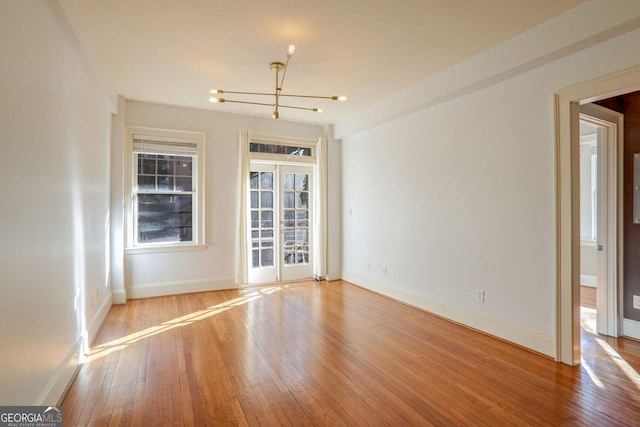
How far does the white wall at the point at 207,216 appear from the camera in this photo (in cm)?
496

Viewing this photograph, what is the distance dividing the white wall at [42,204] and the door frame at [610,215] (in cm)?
471

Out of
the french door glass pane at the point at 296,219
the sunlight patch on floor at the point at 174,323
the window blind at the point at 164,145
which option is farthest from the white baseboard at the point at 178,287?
the window blind at the point at 164,145

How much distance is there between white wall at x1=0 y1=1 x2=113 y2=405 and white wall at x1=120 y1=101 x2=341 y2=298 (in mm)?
1678

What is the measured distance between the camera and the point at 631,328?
11.1ft

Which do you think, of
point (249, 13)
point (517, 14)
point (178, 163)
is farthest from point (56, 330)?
point (517, 14)

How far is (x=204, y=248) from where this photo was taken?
534 centimetres

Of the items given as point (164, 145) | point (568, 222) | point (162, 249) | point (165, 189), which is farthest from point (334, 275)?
point (568, 222)

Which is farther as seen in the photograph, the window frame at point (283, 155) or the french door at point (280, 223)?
the french door at point (280, 223)

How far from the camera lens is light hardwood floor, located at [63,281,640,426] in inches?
84.0

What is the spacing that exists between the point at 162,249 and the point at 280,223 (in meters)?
1.97

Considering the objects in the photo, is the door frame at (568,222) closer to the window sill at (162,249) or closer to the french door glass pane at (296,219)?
the french door glass pane at (296,219)

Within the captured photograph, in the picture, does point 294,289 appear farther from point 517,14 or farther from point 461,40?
point 517,14

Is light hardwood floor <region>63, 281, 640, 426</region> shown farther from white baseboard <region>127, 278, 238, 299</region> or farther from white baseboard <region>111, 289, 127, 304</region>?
white baseboard <region>127, 278, 238, 299</region>

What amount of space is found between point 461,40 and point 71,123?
351 cm
